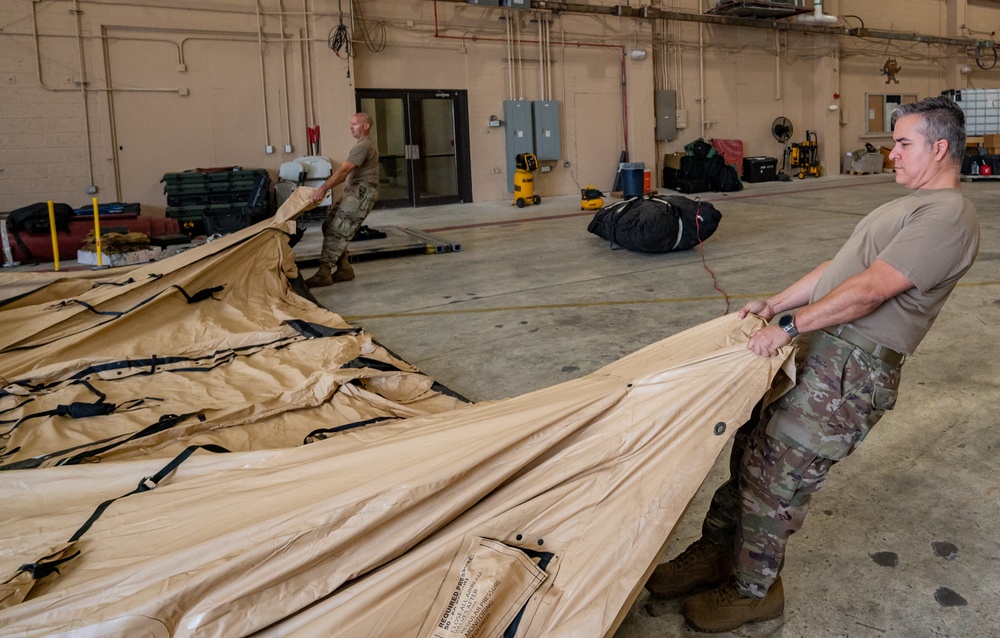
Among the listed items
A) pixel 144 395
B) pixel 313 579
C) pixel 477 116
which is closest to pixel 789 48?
pixel 477 116

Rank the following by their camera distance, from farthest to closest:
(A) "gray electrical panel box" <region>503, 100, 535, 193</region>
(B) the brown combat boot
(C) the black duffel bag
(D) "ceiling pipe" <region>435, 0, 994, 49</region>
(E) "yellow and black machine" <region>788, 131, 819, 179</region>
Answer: (E) "yellow and black machine" <region>788, 131, 819, 179</region>, (D) "ceiling pipe" <region>435, 0, 994, 49</region>, (A) "gray electrical panel box" <region>503, 100, 535, 193</region>, (C) the black duffel bag, (B) the brown combat boot

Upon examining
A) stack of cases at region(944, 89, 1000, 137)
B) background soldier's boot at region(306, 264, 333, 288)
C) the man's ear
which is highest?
stack of cases at region(944, 89, 1000, 137)

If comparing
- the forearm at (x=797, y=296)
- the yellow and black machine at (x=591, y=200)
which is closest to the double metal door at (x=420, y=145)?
the yellow and black machine at (x=591, y=200)

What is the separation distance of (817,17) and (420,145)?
957 centimetres

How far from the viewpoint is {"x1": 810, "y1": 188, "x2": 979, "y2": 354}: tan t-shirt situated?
5.90 ft

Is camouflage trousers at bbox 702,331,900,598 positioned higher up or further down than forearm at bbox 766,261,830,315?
further down

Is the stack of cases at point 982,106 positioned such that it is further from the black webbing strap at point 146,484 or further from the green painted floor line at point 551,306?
the black webbing strap at point 146,484

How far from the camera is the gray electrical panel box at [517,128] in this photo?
541 inches

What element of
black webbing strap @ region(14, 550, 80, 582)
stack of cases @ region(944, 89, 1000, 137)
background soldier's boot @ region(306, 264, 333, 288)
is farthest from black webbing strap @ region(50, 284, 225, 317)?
stack of cases @ region(944, 89, 1000, 137)

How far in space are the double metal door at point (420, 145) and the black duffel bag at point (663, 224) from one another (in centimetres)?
634

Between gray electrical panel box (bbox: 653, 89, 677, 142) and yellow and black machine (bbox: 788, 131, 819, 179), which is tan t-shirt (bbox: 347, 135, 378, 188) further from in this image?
yellow and black machine (bbox: 788, 131, 819, 179)

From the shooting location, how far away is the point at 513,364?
14.5 ft

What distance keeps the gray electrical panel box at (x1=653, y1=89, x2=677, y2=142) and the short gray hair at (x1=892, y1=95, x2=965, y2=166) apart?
14.3m

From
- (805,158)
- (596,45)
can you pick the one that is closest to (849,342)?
(596,45)
